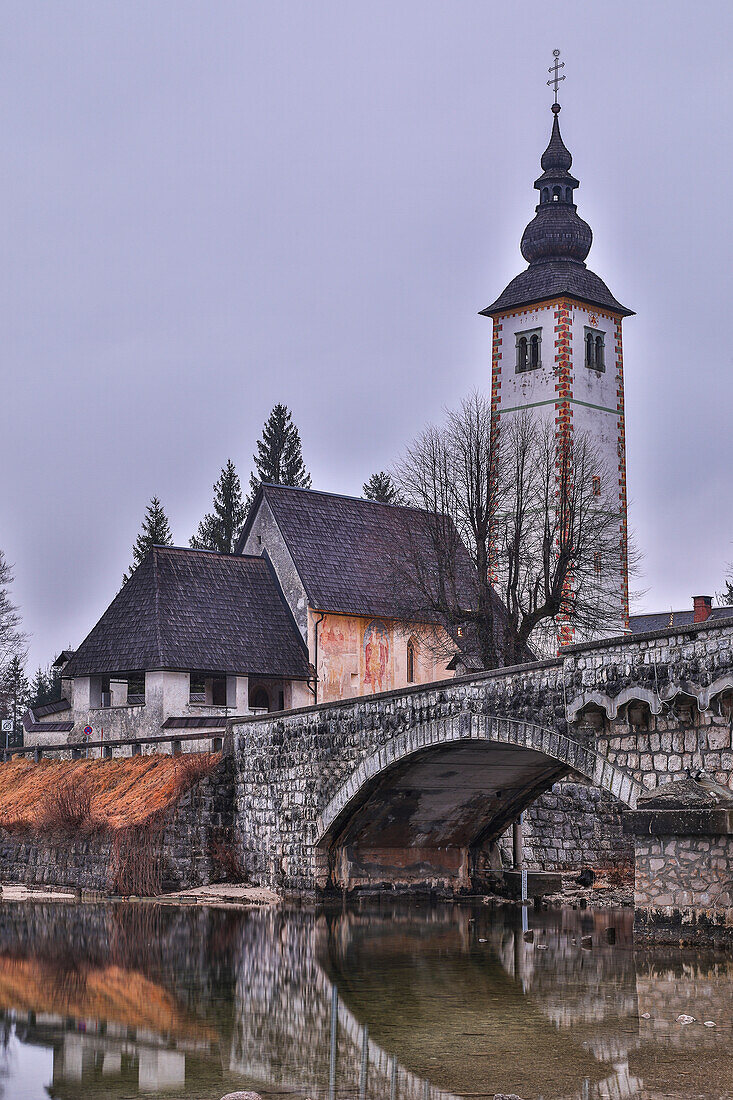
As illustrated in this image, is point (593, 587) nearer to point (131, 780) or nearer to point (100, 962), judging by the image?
point (131, 780)

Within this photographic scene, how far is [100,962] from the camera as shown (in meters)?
17.2

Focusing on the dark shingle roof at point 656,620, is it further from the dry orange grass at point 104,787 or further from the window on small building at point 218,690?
the dry orange grass at point 104,787

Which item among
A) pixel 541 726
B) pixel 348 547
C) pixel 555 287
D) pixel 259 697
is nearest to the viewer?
pixel 541 726

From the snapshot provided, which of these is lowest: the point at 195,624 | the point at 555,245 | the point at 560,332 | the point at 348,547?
the point at 195,624

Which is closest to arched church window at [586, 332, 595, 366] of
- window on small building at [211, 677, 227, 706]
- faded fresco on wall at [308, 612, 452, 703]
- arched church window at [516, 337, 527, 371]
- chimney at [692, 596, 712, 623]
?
arched church window at [516, 337, 527, 371]

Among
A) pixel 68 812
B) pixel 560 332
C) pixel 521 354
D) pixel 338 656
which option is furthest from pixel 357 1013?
pixel 521 354

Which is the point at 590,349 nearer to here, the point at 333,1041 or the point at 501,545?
the point at 501,545

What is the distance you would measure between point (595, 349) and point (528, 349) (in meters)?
2.34

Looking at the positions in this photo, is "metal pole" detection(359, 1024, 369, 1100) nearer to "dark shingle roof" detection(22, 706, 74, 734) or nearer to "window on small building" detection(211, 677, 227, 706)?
"dark shingle roof" detection(22, 706, 74, 734)

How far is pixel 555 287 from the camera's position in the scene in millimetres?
47531

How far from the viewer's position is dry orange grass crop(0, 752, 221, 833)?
94.2 ft

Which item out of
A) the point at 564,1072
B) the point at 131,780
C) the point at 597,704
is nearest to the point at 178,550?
the point at 131,780

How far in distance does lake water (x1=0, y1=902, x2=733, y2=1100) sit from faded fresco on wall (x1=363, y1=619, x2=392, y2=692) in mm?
18761

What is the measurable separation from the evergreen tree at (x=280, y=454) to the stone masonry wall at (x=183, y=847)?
129 feet
